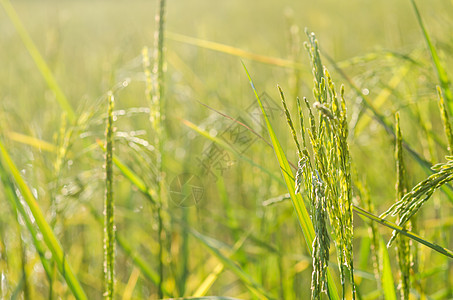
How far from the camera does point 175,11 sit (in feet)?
24.2

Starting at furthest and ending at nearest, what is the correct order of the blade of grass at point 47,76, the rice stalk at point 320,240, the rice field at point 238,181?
the blade of grass at point 47,76
the rice field at point 238,181
the rice stalk at point 320,240

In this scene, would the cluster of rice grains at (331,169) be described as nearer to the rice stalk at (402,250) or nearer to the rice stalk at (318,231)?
the rice stalk at (318,231)

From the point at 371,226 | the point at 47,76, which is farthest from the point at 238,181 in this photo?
the point at 371,226

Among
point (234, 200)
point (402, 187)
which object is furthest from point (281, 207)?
point (402, 187)

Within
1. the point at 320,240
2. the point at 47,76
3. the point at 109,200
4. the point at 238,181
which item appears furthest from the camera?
the point at 238,181

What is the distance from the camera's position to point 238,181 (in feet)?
5.69

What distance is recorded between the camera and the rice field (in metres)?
0.45

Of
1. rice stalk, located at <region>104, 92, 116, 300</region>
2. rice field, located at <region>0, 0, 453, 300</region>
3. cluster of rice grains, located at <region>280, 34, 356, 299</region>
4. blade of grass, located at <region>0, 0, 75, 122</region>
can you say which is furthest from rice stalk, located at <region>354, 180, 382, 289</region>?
blade of grass, located at <region>0, 0, 75, 122</region>

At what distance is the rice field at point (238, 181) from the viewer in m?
0.45

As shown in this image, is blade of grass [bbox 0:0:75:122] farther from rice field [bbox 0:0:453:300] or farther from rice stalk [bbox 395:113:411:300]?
rice stalk [bbox 395:113:411:300]

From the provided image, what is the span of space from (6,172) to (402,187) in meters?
0.54

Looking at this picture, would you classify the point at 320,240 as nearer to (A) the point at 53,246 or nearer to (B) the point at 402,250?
(B) the point at 402,250

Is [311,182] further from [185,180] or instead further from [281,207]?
[281,207]

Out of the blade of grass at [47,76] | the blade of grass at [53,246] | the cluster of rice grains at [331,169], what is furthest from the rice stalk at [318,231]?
the blade of grass at [47,76]
